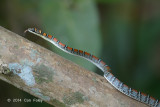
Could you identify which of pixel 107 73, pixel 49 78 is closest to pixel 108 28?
pixel 107 73

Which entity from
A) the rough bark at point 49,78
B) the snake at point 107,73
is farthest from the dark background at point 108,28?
the rough bark at point 49,78

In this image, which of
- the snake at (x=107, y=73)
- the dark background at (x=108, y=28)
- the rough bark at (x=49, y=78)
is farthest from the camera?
the dark background at (x=108, y=28)

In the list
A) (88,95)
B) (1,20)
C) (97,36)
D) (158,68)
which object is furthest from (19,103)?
(158,68)

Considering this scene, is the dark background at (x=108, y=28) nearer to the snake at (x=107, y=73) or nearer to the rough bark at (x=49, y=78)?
the snake at (x=107, y=73)

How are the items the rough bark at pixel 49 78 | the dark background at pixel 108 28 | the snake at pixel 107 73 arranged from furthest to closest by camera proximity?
the dark background at pixel 108 28, the snake at pixel 107 73, the rough bark at pixel 49 78

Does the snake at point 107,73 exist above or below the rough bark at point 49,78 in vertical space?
above

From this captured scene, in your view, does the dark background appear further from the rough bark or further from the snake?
the rough bark

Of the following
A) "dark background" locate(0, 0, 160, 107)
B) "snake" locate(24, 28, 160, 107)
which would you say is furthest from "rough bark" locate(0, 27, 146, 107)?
"dark background" locate(0, 0, 160, 107)
